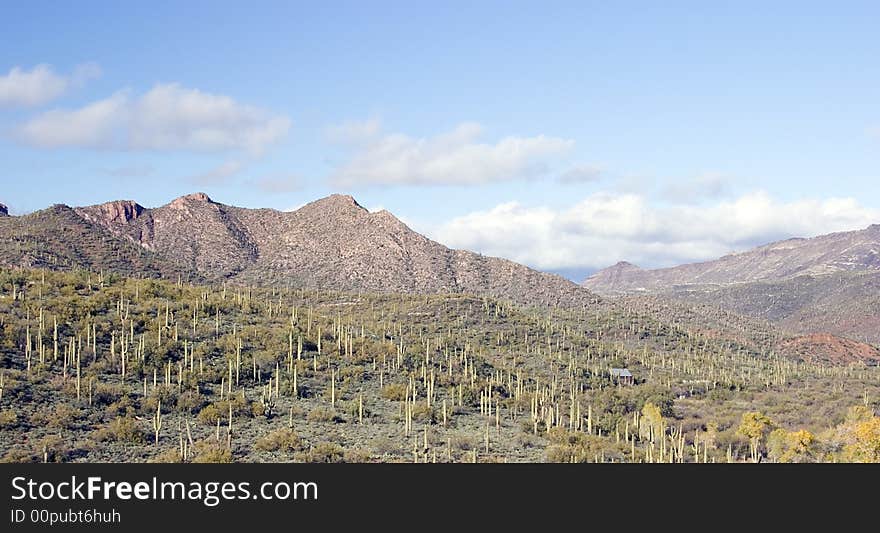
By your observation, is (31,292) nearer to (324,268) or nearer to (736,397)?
(736,397)

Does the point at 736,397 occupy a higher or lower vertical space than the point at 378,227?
lower

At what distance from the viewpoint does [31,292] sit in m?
58.1

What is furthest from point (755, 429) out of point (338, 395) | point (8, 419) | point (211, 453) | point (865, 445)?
point (8, 419)

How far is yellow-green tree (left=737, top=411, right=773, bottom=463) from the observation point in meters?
43.9

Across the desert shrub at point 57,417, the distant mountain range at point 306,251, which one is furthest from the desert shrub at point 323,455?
the distant mountain range at point 306,251

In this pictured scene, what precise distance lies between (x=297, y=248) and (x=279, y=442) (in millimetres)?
100111

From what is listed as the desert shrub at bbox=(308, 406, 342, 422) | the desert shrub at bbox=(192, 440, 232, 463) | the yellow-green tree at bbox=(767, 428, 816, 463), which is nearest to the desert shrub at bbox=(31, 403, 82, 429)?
the desert shrub at bbox=(192, 440, 232, 463)

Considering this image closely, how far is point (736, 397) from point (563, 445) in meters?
31.0

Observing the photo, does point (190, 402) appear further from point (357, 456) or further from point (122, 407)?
point (357, 456)

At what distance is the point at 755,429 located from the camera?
45.9 meters

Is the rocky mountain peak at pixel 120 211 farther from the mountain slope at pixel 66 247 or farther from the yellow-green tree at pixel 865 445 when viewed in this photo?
the yellow-green tree at pixel 865 445
